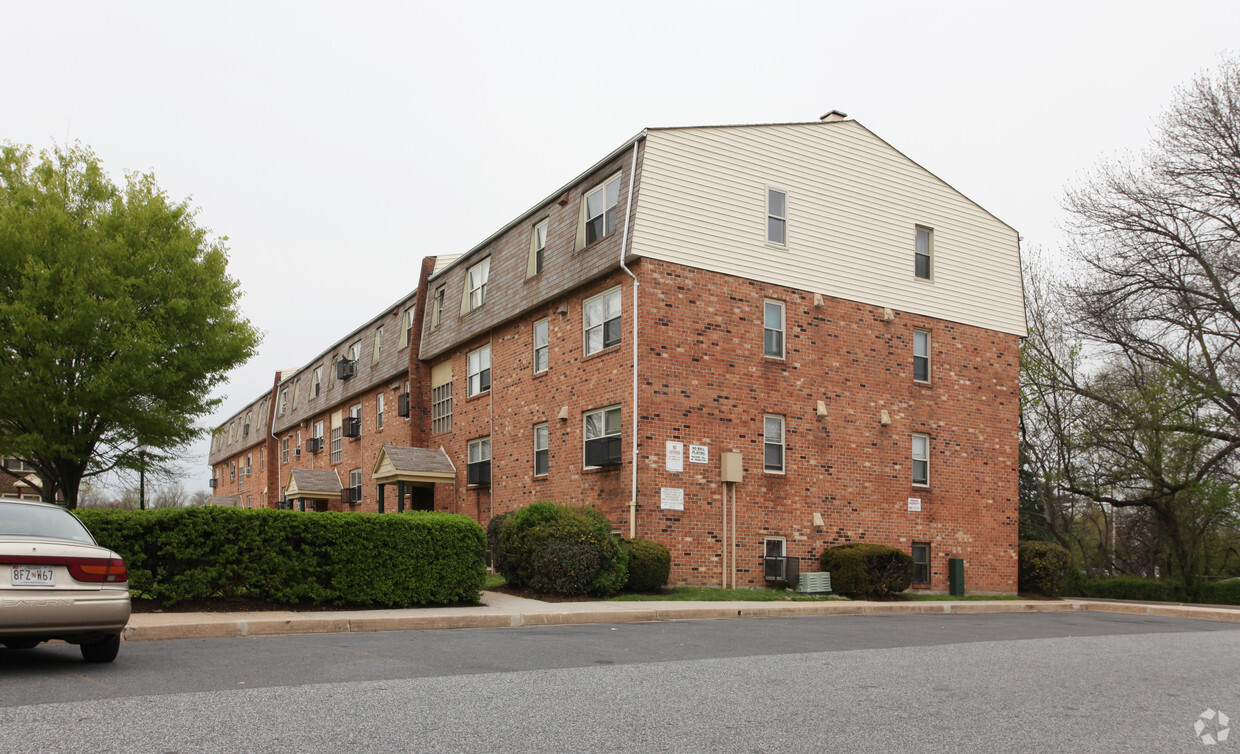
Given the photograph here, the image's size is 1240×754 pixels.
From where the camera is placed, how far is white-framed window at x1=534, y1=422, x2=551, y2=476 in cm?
2266

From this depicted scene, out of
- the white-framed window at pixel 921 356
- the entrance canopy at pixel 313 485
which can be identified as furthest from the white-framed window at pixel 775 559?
the entrance canopy at pixel 313 485

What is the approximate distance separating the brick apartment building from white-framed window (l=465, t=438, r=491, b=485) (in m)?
0.07

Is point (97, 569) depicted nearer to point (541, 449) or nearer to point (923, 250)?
point (541, 449)

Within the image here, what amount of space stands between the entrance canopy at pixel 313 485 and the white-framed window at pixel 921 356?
922 inches

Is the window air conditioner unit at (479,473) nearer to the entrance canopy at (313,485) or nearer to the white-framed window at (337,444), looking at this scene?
the entrance canopy at (313,485)

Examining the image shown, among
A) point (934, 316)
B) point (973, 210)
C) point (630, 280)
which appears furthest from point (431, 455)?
point (973, 210)

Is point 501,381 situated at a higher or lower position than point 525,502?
higher

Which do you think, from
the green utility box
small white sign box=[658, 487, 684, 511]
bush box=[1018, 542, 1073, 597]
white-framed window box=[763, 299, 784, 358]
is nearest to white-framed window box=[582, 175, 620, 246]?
white-framed window box=[763, 299, 784, 358]

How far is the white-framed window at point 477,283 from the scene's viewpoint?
88.4 feet

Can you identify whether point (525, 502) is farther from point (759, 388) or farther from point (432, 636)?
point (432, 636)

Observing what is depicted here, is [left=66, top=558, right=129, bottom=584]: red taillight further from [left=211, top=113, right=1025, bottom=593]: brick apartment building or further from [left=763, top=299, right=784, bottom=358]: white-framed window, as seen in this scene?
[left=763, top=299, right=784, bottom=358]: white-framed window

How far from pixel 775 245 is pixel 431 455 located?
12.4 m

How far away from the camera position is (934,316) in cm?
2416

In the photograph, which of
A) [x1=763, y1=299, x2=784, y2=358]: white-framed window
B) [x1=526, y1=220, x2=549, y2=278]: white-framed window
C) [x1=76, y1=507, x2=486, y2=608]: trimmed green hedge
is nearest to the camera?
[x1=76, y1=507, x2=486, y2=608]: trimmed green hedge
